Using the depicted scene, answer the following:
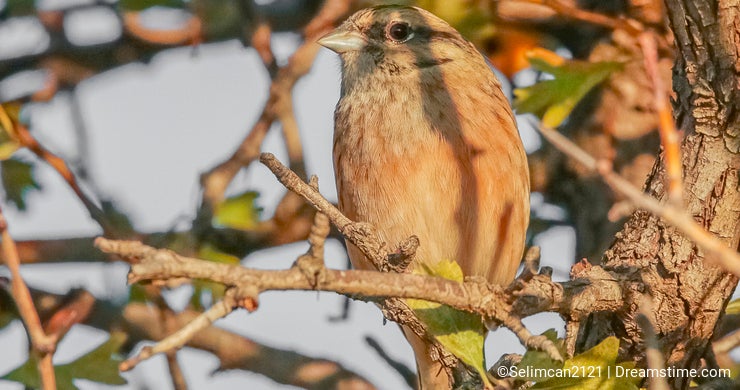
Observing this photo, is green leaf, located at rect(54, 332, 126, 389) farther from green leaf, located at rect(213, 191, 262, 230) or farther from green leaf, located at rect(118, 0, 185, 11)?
green leaf, located at rect(118, 0, 185, 11)

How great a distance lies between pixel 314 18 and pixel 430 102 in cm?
111

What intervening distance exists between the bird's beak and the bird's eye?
0.11m

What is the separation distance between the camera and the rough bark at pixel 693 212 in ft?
8.74

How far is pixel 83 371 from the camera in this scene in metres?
3.24

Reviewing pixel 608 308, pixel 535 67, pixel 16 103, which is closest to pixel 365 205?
pixel 535 67

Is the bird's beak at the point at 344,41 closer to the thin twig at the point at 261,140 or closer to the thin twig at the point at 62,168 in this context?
the thin twig at the point at 261,140

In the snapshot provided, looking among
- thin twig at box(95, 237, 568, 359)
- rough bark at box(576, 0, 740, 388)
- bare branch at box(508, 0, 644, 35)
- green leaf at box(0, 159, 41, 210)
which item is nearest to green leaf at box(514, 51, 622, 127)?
rough bark at box(576, 0, 740, 388)

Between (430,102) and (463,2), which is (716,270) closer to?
(430,102)

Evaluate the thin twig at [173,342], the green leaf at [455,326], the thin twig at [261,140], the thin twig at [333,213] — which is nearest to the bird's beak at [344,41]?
the thin twig at [261,140]

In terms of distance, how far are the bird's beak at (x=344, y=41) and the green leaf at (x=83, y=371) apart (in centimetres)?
146

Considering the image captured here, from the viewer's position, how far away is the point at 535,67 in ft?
10.3

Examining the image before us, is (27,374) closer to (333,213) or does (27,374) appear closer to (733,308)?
(333,213)

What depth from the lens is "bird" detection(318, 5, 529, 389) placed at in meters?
3.60

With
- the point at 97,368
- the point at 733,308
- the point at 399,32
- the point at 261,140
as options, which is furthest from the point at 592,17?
the point at 97,368
